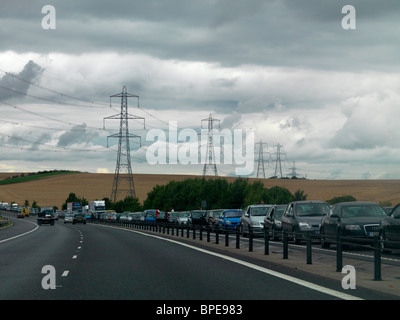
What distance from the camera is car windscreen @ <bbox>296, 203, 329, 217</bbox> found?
3372 cm

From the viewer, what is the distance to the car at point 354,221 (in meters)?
27.3

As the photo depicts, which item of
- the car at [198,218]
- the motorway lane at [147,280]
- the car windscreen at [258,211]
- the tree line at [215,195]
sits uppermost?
the tree line at [215,195]

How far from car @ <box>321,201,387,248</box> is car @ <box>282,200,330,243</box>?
2.84 metres

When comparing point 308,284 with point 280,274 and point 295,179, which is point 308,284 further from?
point 295,179

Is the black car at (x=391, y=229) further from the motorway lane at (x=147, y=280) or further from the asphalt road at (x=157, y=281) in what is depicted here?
the motorway lane at (x=147, y=280)

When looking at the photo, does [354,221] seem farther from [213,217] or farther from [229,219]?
[213,217]

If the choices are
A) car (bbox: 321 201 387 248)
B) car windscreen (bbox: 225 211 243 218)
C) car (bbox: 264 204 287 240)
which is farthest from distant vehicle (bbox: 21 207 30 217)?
car (bbox: 321 201 387 248)

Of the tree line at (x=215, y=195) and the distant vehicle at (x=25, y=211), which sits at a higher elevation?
the tree line at (x=215, y=195)

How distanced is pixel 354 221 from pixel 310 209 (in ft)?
21.3

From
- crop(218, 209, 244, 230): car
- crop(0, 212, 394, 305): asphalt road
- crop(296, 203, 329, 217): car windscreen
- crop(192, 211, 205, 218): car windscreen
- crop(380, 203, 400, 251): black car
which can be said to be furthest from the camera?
crop(192, 211, 205, 218): car windscreen

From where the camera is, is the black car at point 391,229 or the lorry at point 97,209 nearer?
the black car at point 391,229

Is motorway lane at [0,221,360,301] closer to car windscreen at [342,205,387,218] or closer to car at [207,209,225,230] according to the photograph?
car windscreen at [342,205,387,218]

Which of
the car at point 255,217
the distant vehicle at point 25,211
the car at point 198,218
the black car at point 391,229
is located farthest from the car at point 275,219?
the distant vehicle at point 25,211
